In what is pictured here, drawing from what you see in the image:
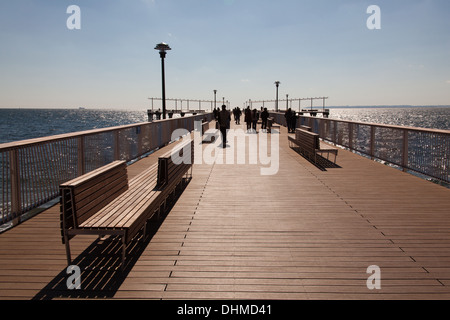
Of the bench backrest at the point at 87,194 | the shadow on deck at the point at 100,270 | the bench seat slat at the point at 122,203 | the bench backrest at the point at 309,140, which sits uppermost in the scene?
the bench backrest at the point at 309,140

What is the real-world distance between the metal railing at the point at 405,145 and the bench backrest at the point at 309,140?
5.76 ft

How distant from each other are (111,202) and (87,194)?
784mm

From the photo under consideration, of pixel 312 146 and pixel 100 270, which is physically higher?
pixel 312 146

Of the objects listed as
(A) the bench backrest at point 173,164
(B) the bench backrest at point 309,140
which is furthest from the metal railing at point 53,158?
(B) the bench backrest at point 309,140

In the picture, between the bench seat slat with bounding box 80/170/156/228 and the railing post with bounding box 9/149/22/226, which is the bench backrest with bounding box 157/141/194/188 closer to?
the bench seat slat with bounding box 80/170/156/228

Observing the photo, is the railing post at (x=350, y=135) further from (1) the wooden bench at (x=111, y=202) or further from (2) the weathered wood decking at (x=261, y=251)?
(1) the wooden bench at (x=111, y=202)

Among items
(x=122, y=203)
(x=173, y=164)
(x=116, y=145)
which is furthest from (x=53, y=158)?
(x=116, y=145)

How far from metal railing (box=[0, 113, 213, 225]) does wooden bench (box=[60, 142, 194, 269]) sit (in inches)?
48.8

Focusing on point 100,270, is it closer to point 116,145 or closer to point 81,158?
point 81,158

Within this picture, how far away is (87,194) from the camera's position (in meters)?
4.37

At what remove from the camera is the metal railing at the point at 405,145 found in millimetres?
8360

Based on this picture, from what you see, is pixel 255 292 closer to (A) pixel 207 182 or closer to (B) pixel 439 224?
(B) pixel 439 224

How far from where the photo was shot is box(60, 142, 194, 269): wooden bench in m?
4.04
